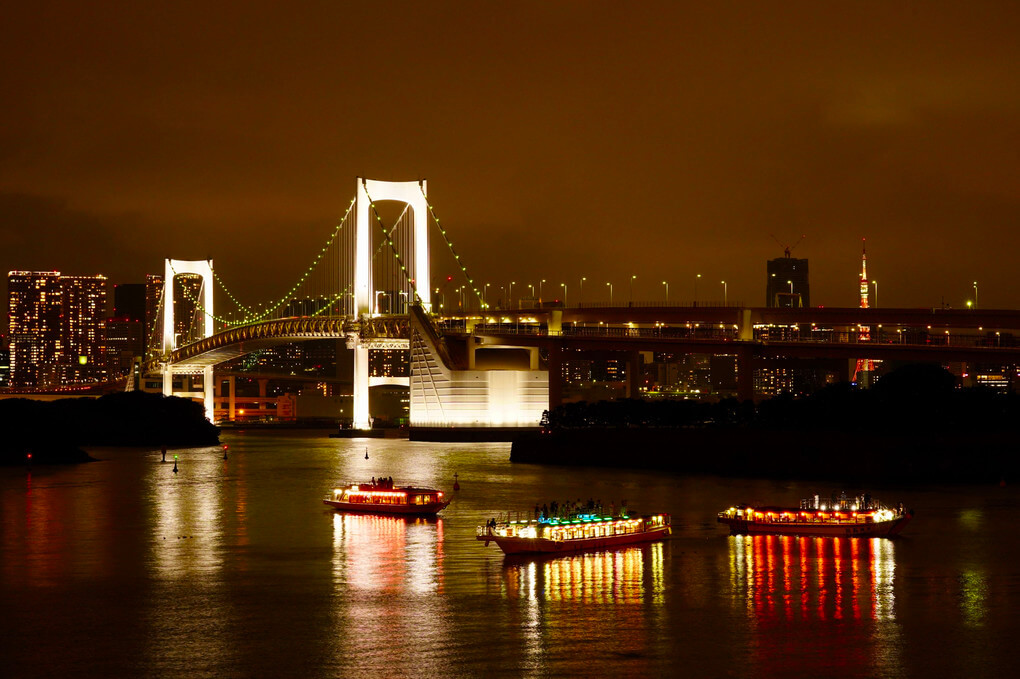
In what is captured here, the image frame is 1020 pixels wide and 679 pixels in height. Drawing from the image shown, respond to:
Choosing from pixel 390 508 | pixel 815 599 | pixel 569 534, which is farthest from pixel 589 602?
pixel 390 508

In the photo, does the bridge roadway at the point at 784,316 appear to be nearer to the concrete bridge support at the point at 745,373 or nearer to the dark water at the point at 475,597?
the concrete bridge support at the point at 745,373

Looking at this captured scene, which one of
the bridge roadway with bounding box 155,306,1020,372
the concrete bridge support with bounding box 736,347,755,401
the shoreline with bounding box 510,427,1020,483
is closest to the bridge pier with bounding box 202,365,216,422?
the bridge roadway with bounding box 155,306,1020,372

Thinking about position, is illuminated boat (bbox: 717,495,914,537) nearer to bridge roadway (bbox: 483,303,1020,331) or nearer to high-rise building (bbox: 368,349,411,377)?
bridge roadway (bbox: 483,303,1020,331)

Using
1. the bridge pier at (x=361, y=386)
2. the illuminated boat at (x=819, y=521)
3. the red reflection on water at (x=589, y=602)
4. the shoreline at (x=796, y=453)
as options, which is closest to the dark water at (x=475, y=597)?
the red reflection on water at (x=589, y=602)

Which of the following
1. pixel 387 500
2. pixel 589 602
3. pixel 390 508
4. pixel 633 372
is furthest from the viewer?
pixel 633 372

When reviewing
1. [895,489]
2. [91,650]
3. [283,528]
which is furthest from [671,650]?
[895,489]

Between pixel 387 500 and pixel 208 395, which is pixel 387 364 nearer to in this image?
pixel 208 395
